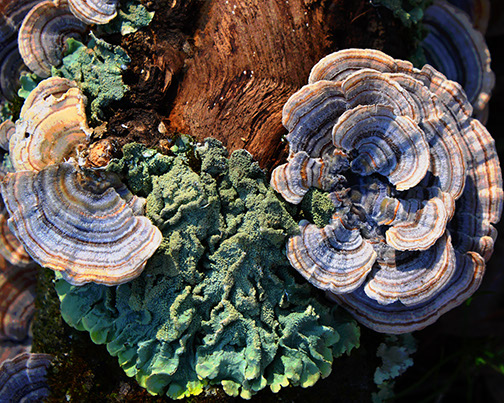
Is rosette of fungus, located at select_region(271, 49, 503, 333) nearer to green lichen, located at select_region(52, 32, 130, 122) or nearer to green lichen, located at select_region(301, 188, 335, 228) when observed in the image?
green lichen, located at select_region(301, 188, 335, 228)

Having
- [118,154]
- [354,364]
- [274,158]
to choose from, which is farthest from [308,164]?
[354,364]

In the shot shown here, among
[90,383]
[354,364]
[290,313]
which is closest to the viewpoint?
[290,313]

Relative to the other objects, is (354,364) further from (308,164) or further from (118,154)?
(118,154)

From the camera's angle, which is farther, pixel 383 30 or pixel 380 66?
pixel 383 30

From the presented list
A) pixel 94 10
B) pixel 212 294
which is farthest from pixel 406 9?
pixel 212 294

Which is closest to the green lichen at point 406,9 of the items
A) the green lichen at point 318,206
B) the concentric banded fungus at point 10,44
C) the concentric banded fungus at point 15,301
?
the green lichen at point 318,206

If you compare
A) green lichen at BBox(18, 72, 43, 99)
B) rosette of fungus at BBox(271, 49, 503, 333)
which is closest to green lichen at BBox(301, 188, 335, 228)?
rosette of fungus at BBox(271, 49, 503, 333)

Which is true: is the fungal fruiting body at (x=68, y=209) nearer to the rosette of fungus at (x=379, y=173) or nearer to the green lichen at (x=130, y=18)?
the green lichen at (x=130, y=18)
